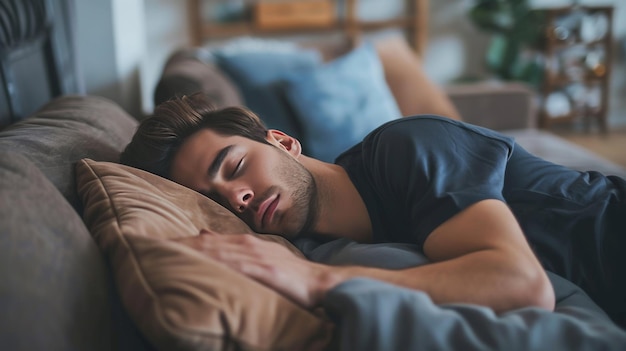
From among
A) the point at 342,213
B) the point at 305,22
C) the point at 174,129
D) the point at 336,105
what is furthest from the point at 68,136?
the point at 305,22

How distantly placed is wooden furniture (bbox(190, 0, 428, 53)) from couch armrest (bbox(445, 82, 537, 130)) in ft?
5.18

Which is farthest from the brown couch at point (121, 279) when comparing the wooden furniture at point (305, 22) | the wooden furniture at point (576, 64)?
the wooden furniture at point (576, 64)

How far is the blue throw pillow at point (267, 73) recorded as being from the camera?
2717 millimetres

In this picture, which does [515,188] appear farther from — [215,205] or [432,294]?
[215,205]

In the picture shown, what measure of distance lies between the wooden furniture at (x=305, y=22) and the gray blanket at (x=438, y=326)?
3.77 metres

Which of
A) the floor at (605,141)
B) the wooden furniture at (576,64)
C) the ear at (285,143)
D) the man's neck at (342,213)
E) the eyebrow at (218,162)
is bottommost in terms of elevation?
the floor at (605,141)

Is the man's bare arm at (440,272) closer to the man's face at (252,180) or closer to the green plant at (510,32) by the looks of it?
the man's face at (252,180)

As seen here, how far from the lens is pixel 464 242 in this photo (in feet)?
3.23

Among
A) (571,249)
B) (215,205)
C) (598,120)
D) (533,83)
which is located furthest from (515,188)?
(598,120)

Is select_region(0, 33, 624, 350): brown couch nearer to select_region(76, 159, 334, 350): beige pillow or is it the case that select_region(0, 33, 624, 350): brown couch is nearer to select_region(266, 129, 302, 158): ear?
select_region(76, 159, 334, 350): beige pillow

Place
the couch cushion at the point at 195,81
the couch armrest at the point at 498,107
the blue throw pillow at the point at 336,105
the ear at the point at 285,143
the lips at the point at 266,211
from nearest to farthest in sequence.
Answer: the lips at the point at 266,211 → the ear at the point at 285,143 → the couch cushion at the point at 195,81 → the blue throw pillow at the point at 336,105 → the couch armrest at the point at 498,107

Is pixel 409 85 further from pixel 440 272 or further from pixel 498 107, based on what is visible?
pixel 440 272

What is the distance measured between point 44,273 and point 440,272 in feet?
1.77

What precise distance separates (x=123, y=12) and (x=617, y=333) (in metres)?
2.28
